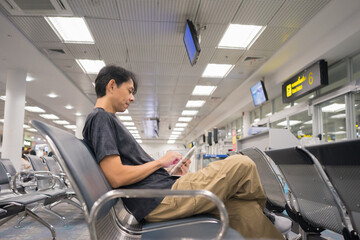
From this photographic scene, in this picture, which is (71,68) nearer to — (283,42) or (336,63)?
(283,42)

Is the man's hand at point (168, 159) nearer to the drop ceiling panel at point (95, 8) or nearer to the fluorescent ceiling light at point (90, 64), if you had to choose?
the drop ceiling panel at point (95, 8)

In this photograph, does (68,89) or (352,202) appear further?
(68,89)

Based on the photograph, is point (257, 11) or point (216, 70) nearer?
point (257, 11)

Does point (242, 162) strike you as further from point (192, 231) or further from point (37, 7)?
point (37, 7)

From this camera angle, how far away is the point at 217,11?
13.9 feet

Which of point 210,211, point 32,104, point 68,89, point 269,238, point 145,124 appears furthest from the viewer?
point 145,124

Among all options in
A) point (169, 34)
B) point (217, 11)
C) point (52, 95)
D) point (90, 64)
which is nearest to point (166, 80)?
point (90, 64)

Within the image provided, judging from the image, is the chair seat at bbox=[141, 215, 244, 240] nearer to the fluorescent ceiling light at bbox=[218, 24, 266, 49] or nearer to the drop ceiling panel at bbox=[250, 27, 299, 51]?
the fluorescent ceiling light at bbox=[218, 24, 266, 49]

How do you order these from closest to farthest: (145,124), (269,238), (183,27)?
(269,238)
(183,27)
(145,124)

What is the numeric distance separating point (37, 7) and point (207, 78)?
4463 millimetres

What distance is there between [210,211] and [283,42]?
4.96 metres

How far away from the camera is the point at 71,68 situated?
6.86 metres

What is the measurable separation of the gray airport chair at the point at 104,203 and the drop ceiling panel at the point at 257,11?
3.73 m

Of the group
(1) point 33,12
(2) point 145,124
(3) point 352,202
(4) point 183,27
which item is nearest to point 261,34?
(4) point 183,27
